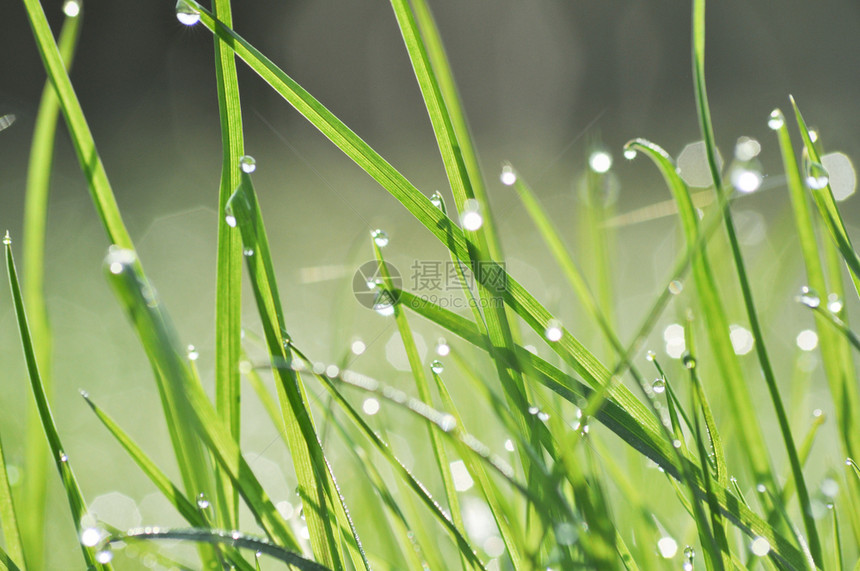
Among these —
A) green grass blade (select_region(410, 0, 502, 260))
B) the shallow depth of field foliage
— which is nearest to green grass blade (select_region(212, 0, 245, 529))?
the shallow depth of field foliage

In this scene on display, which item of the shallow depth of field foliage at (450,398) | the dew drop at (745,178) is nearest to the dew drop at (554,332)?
the shallow depth of field foliage at (450,398)

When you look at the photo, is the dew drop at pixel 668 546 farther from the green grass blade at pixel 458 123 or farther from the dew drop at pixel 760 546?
the green grass blade at pixel 458 123

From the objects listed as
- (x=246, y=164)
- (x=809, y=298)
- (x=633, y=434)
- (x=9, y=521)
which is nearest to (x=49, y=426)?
(x=9, y=521)

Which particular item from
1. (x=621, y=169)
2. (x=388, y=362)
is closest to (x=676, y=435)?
(x=388, y=362)

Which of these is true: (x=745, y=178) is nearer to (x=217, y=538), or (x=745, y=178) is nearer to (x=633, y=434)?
(x=633, y=434)

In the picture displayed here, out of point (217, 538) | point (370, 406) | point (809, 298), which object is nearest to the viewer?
point (217, 538)

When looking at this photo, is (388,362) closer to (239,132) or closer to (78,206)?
(239,132)
